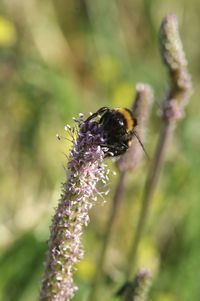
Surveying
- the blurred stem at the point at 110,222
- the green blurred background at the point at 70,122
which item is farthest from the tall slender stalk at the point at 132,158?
the green blurred background at the point at 70,122

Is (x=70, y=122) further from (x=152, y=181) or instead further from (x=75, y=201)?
(x=75, y=201)

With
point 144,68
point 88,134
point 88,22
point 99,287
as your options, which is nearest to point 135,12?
point 88,22

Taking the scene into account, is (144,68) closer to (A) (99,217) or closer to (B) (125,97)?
(B) (125,97)

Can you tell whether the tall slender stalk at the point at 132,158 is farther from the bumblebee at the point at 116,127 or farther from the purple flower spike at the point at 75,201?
the purple flower spike at the point at 75,201

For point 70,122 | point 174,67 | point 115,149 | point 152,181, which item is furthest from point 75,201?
point 70,122

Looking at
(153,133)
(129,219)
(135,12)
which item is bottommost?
(129,219)

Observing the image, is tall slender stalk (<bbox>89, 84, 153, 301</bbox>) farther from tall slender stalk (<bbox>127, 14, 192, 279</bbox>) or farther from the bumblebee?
the bumblebee
